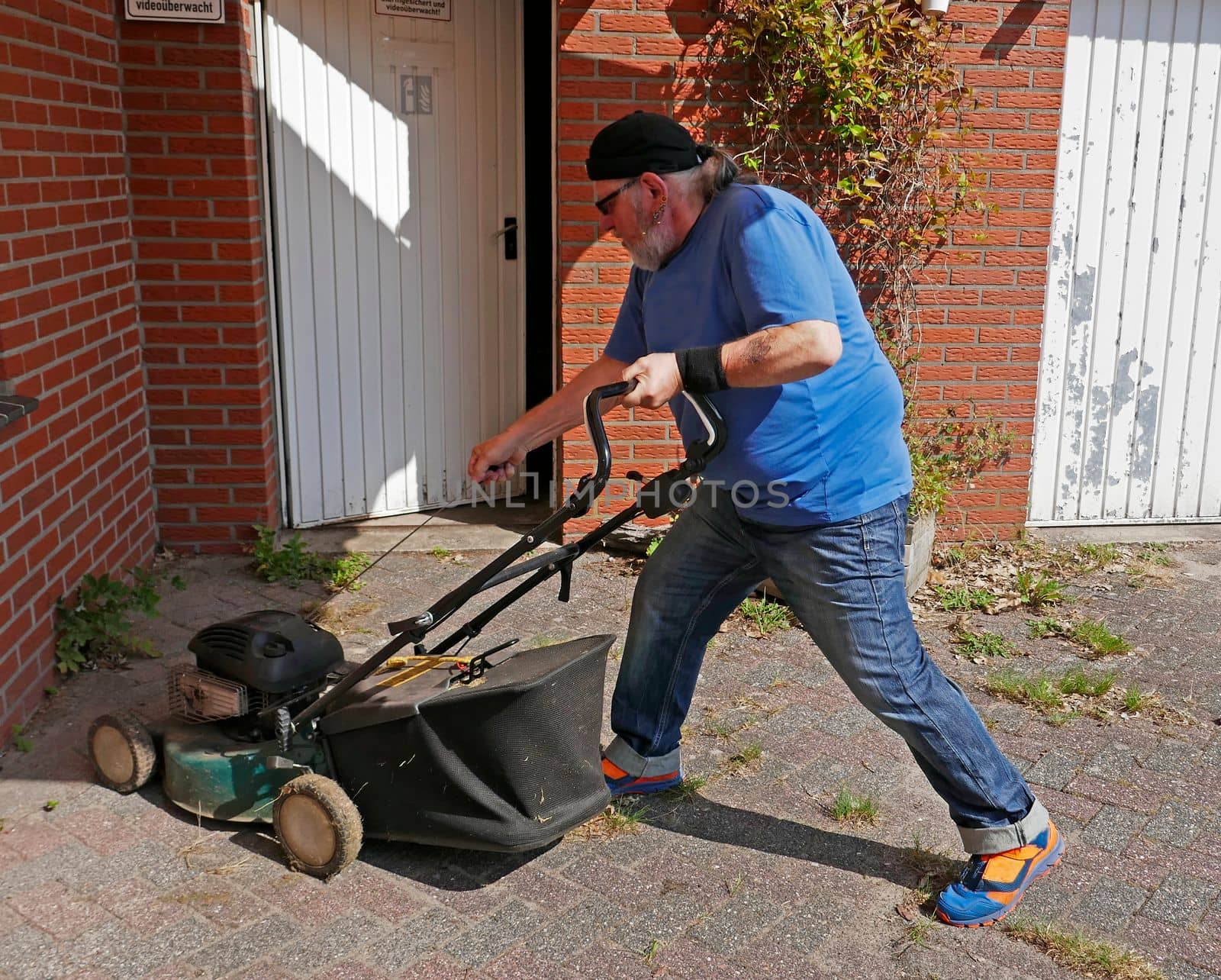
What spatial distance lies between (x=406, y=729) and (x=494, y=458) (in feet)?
2.63

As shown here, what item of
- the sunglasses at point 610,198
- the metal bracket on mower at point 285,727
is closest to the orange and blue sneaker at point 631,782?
the metal bracket on mower at point 285,727

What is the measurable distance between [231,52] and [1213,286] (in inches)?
192

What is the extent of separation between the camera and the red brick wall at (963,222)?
5746 millimetres

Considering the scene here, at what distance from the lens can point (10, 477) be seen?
14.0 feet

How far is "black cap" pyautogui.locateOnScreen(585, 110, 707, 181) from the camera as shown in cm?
318

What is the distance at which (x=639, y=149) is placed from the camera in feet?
10.4

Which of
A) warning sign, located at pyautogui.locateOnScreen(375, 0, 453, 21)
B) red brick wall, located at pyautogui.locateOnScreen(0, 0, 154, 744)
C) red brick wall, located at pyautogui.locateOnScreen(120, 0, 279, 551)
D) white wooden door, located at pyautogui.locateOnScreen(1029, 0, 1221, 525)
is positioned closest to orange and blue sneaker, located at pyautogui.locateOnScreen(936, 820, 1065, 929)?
red brick wall, located at pyautogui.locateOnScreen(0, 0, 154, 744)

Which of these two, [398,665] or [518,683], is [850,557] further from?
[398,665]

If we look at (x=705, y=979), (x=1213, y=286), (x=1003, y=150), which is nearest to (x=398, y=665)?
(x=705, y=979)

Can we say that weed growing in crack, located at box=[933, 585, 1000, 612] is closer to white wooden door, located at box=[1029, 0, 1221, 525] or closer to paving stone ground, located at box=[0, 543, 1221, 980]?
paving stone ground, located at box=[0, 543, 1221, 980]

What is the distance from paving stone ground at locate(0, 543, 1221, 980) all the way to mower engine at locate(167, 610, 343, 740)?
35 centimetres

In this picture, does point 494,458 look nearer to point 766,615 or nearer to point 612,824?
point 612,824

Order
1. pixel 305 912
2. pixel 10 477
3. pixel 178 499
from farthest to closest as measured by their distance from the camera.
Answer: pixel 178 499
pixel 10 477
pixel 305 912

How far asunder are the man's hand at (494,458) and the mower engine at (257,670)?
68cm
